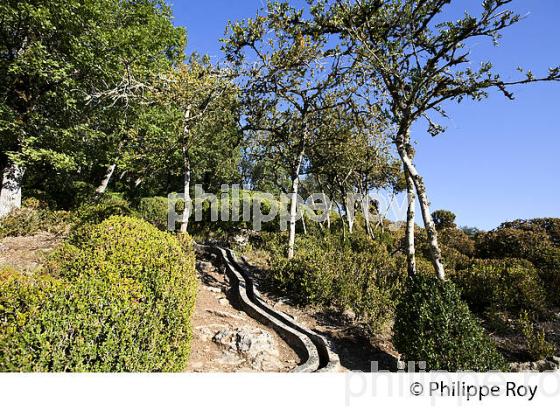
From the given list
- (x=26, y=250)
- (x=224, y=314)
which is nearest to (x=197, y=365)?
(x=224, y=314)

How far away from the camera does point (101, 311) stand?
3.95 meters

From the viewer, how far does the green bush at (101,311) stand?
11.1ft

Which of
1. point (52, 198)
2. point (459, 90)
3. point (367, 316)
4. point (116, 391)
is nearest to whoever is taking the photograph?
point (116, 391)

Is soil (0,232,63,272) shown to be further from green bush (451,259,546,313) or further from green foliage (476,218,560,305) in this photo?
green foliage (476,218,560,305)

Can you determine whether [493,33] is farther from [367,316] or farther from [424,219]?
[367,316]

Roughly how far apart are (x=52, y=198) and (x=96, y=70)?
881 cm

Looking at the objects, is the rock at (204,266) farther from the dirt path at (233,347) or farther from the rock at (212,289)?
the dirt path at (233,347)

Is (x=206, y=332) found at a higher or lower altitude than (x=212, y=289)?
lower

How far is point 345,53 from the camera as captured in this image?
895 centimetres

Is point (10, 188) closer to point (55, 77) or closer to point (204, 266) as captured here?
point (55, 77)

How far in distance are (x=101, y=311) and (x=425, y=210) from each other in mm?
6277

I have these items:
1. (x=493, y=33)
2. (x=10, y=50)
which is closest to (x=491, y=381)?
(x=493, y=33)

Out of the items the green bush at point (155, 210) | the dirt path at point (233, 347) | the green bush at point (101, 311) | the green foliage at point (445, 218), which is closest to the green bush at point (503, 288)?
the dirt path at point (233, 347)

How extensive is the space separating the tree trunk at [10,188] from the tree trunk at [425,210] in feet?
48.4
